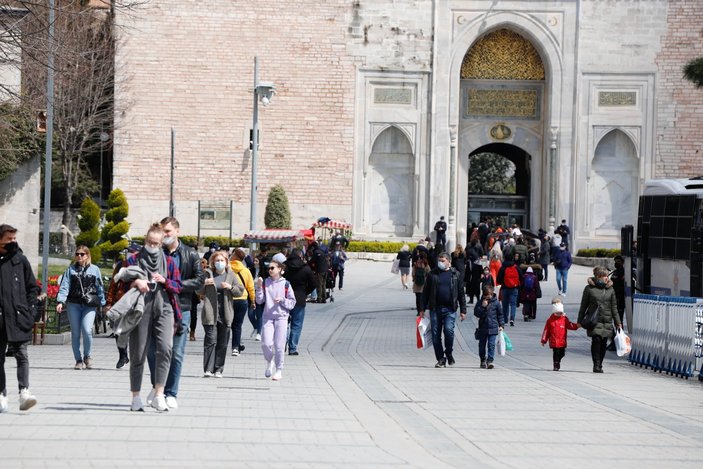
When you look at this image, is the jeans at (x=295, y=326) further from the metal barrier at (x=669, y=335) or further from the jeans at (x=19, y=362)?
the jeans at (x=19, y=362)

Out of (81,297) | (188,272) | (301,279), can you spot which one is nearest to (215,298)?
(81,297)

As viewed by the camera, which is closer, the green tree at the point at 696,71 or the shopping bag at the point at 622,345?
the shopping bag at the point at 622,345

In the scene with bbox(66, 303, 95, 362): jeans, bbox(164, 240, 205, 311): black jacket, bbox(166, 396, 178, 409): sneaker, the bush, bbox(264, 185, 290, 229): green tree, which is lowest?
bbox(166, 396, 178, 409): sneaker

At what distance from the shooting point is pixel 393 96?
43531mm

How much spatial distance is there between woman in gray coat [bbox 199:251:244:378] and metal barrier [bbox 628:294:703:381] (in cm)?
567

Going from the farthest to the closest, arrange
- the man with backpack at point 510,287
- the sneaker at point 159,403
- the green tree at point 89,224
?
the green tree at point 89,224, the man with backpack at point 510,287, the sneaker at point 159,403

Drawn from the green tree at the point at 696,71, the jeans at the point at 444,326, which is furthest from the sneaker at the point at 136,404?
the green tree at the point at 696,71

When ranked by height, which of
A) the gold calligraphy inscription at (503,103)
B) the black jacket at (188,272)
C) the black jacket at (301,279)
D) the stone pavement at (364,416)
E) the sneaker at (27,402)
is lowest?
the stone pavement at (364,416)

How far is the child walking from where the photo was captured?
14258 millimetres

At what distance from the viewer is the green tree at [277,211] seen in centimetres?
4181

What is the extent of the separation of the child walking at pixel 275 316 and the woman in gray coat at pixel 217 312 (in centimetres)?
36

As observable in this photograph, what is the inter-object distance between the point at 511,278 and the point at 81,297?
37.4 feet

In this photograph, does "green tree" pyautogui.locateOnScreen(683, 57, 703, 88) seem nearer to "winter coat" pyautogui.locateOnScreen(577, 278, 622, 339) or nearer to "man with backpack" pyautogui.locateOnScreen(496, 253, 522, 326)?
"man with backpack" pyautogui.locateOnScreen(496, 253, 522, 326)

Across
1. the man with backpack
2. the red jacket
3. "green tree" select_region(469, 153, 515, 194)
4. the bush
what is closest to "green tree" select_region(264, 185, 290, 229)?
the bush
